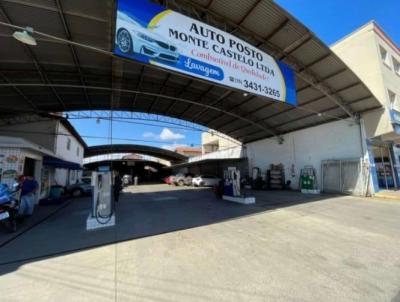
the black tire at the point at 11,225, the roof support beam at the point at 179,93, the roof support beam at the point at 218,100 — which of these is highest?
the roof support beam at the point at 179,93

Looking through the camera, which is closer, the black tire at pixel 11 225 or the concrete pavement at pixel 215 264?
the concrete pavement at pixel 215 264

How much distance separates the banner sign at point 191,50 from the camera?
529 centimetres

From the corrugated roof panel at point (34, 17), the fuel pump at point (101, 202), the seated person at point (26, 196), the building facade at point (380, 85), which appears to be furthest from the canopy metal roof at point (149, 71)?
the seated person at point (26, 196)

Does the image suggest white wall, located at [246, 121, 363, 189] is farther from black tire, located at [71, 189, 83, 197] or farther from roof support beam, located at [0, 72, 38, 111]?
roof support beam, located at [0, 72, 38, 111]

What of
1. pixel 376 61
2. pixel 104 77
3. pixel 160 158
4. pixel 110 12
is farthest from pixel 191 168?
pixel 110 12

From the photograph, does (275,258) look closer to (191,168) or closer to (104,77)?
(104,77)

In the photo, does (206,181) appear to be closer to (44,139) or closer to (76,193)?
(76,193)

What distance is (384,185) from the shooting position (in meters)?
14.6

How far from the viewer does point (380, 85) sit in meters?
12.4

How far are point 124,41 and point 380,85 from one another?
15082mm

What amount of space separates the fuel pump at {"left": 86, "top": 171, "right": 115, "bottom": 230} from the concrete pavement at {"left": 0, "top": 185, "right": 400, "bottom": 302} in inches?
20.7

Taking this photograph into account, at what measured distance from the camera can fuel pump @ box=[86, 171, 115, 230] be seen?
608 cm

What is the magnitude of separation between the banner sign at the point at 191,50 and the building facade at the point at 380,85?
8231 mm

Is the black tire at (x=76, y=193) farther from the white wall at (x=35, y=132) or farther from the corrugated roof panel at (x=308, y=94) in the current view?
the corrugated roof panel at (x=308, y=94)
